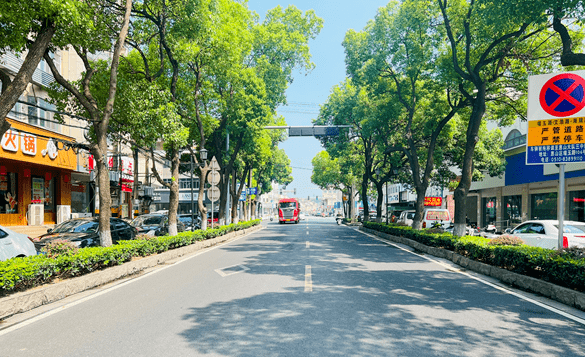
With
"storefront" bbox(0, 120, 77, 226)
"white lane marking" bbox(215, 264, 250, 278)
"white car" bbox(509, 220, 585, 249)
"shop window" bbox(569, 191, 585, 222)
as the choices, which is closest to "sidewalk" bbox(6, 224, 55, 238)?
"storefront" bbox(0, 120, 77, 226)

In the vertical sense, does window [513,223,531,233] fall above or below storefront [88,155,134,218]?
below

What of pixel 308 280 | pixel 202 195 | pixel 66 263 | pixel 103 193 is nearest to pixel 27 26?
pixel 103 193

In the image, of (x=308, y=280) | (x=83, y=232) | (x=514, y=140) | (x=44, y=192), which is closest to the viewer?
(x=308, y=280)

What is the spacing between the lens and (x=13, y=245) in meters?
9.32

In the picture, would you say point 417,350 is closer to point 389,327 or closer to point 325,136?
point 389,327

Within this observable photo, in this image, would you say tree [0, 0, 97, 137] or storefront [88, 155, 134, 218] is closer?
tree [0, 0, 97, 137]

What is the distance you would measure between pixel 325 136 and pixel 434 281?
865 inches

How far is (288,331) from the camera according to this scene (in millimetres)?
5398

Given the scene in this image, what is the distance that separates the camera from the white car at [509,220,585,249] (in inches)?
468

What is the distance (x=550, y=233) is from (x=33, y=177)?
2348cm

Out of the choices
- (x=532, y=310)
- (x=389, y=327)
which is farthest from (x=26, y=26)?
(x=532, y=310)

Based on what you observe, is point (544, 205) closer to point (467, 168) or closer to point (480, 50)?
point (467, 168)

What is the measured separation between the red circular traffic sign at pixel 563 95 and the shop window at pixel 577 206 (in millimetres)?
17074

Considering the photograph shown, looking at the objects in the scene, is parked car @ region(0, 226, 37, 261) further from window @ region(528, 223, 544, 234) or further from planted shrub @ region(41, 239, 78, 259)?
window @ region(528, 223, 544, 234)
